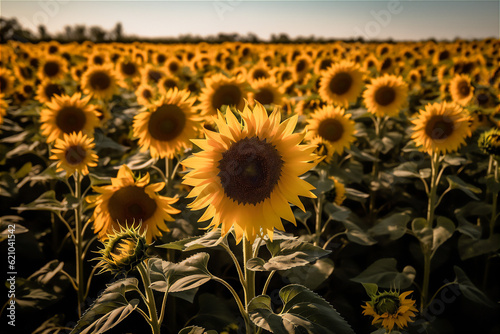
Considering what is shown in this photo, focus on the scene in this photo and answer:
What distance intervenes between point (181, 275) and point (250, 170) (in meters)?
0.59

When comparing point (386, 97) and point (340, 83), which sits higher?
point (340, 83)

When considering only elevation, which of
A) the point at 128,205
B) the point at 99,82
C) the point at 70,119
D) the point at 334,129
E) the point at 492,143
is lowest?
the point at 492,143

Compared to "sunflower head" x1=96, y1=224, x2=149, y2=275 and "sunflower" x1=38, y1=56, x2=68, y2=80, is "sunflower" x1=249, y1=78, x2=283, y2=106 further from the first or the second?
"sunflower" x1=38, y1=56, x2=68, y2=80

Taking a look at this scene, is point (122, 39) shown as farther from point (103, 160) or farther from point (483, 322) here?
point (483, 322)

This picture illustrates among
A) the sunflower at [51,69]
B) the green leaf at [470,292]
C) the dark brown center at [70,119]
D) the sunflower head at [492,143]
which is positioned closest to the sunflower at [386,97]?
the sunflower head at [492,143]

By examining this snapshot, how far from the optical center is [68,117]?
3.95 metres

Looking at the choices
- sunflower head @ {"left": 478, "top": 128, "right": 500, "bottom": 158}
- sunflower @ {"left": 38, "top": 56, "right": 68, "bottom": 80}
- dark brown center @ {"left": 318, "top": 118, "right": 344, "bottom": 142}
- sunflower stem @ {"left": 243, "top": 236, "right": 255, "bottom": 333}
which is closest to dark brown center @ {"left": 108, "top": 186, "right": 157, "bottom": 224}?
sunflower stem @ {"left": 243, "top": 236, "right": 255, "bottom": 333}

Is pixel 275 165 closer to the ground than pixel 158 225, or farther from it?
closer to the ground

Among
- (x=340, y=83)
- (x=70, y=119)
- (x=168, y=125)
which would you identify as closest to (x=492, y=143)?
(x=340, y=83)

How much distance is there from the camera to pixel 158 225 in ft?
8.51

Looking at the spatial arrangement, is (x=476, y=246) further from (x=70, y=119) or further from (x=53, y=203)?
(x=70, y=119)

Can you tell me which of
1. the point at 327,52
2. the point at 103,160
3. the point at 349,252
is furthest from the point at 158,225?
the point at 327,52

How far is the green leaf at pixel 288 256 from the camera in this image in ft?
5.35

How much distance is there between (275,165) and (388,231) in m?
1.87
